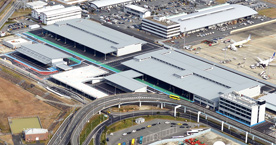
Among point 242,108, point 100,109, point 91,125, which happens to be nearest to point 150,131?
point 91,125

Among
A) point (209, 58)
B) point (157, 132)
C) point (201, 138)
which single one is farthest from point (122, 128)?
point (209, 58)

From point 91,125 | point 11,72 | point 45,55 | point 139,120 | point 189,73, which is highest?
point 45,55

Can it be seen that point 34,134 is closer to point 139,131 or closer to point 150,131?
point 139,131

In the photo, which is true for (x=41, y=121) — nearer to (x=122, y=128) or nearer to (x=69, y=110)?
(x=69, y=110)

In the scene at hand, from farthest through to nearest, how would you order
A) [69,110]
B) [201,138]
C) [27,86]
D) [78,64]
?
[78,64]
[27,86]
[69,110]
[201,138]

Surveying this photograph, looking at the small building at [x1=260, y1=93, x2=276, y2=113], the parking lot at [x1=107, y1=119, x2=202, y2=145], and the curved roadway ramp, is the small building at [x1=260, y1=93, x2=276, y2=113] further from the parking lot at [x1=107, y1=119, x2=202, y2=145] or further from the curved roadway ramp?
the parking lot at [x1=107, y1=119, x2=202, y2=145]

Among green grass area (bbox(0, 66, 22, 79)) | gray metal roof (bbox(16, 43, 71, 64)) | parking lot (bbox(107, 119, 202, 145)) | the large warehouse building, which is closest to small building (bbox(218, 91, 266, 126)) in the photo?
the large warehouse building
